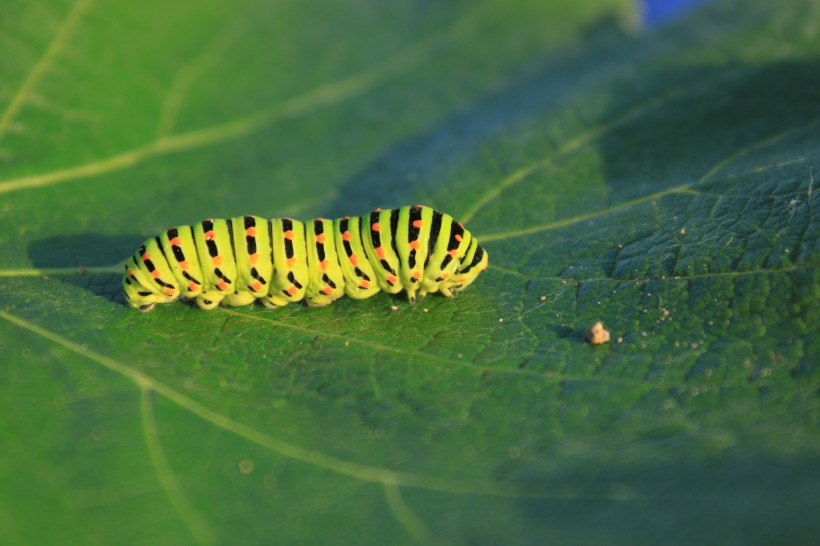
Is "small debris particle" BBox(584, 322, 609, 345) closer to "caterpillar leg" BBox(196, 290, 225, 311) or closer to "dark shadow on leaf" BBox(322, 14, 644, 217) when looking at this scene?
"dark shadow on leaf" BBox(322, 14, 644, 217)

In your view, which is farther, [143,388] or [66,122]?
[66,122]

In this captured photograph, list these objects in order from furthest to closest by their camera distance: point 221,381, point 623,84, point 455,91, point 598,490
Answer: point 455,91, point 623,84, point 221,381, point 598,490

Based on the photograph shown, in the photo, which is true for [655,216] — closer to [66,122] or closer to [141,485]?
[141,485]

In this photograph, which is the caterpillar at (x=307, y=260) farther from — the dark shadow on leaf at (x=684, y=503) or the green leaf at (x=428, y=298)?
the dark shadow on leaf at (x=684, y=503)

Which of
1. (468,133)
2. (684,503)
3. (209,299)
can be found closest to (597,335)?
(684,503)

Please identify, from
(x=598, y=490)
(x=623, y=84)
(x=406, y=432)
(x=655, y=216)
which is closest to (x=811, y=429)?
(x=598, y=490)

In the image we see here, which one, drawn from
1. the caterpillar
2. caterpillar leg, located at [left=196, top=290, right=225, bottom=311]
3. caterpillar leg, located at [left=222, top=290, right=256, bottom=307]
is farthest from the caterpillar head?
caterpillar leg, located at [left=222, top=290, right=256, bottom=307]

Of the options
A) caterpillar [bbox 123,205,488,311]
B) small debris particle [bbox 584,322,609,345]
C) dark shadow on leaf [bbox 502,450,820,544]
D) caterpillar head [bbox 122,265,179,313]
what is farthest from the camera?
caterpillar [bbox 123,205,488,311]

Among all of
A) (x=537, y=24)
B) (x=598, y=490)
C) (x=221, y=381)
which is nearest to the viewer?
(x=598, y=490)
